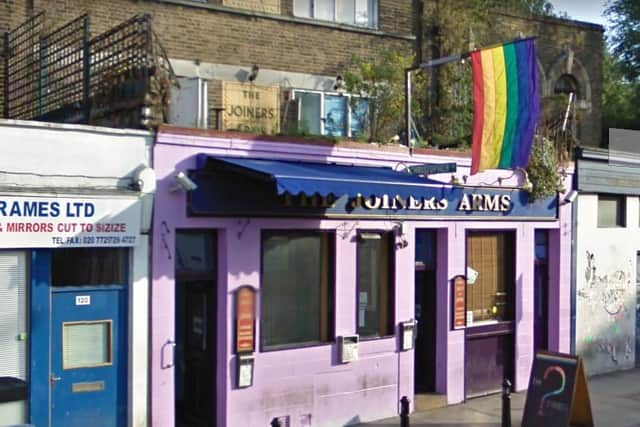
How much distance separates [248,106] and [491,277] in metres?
5.48

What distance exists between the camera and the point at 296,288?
1126 centimetres

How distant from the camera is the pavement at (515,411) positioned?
1180cm

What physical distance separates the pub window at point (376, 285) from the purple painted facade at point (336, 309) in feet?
0.46

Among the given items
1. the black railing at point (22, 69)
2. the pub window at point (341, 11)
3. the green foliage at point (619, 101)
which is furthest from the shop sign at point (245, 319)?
the green foliage at point (619, 101)

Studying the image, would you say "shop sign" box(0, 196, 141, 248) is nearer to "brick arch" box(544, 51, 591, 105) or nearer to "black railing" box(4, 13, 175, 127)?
"black railing" box(4, 13, 175, 127)

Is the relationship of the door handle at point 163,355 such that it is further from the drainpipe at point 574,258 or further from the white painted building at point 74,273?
the drainpipe at point 574,258

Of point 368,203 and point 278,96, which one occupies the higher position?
point 278,96

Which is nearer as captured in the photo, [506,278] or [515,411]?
[515,411]

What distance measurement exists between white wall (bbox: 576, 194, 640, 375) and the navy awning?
541 centimetres

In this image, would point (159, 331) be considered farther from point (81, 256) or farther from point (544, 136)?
point (544, 136)

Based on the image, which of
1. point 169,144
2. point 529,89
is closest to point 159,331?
point 169,144

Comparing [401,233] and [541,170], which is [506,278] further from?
[401,233]

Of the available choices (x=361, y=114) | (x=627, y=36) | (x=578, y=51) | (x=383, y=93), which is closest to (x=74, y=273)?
(x=383, y=93)

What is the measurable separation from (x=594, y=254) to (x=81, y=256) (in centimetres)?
1001
